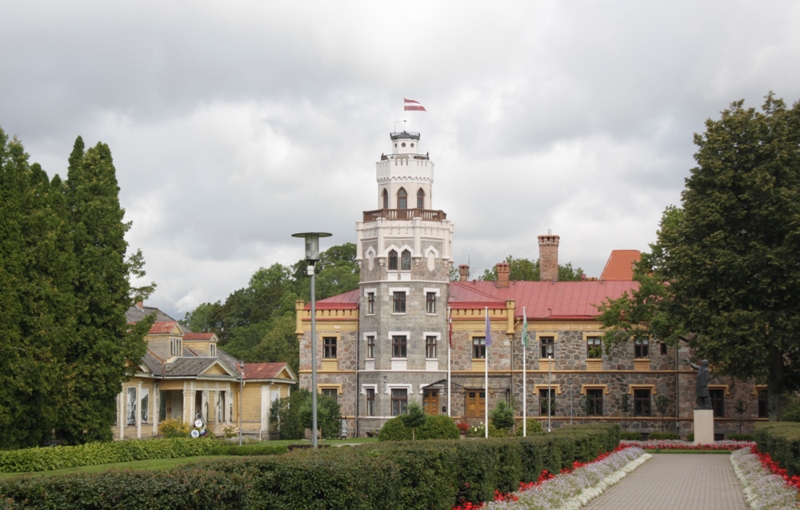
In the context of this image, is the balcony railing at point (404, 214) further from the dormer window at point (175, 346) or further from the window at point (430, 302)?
the dormer window at point (175, 346)

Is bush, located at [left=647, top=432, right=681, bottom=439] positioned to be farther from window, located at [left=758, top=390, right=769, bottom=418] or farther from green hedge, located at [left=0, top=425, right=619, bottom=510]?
green hedge, located at [left=0, top=425, right=619, bottom=510]

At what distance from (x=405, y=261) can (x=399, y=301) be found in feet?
6.70

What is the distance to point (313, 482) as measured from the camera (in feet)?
41.7

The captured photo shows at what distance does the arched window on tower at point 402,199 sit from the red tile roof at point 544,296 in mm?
5324

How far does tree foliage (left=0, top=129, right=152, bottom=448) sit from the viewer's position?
27922 mm

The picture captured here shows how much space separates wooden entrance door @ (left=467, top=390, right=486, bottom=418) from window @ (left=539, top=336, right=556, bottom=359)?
3769 millimetres

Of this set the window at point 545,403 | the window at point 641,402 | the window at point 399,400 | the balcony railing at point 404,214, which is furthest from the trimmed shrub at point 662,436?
the balcony railing at point 404,214

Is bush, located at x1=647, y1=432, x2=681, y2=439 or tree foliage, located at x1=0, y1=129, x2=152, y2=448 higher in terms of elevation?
tree foliage, located at x1=0, y1=129, x2=152, y2=448

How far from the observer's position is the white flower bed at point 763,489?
1828 centimetres

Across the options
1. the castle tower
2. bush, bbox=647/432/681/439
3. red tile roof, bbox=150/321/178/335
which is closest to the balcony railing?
the castle tower

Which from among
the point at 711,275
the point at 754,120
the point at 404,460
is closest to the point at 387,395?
the point at 711,275

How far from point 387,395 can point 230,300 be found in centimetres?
4218

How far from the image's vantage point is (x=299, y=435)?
5231 centimetres

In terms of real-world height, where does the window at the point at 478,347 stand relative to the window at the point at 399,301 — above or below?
below
